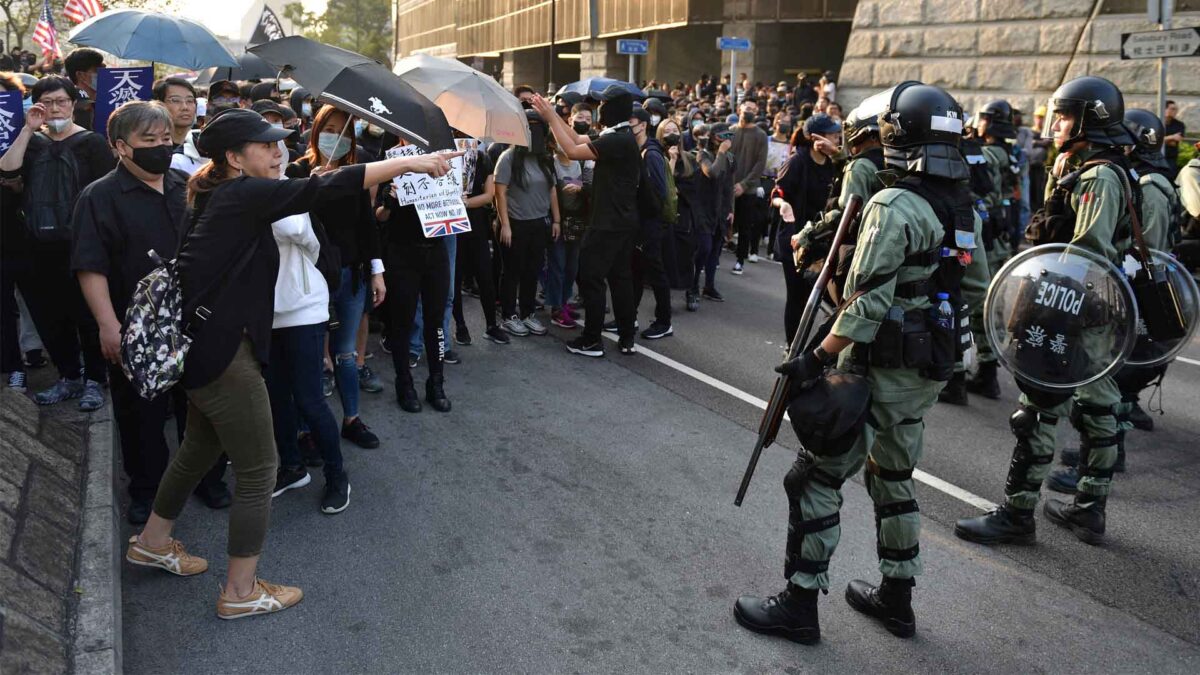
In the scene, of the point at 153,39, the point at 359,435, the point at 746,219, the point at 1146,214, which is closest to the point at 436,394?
the point at 359,435

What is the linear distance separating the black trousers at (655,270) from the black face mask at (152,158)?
4.60m

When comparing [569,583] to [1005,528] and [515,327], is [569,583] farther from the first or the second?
[515,327]

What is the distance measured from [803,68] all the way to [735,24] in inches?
106

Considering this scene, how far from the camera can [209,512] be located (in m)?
4.80

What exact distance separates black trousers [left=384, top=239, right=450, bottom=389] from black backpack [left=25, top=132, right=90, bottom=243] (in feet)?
5.76

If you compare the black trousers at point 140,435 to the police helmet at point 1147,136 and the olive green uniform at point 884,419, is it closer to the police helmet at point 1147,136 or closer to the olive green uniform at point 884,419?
the olive green uniform at point 884,419

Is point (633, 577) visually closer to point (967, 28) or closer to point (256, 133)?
point (256, 133)

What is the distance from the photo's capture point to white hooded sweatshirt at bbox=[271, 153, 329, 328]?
4500mm

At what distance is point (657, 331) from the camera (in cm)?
866

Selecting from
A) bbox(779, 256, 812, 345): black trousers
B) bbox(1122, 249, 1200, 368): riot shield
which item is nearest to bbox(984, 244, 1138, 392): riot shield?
bbox(1122, 249, 1200, 368): riot shield

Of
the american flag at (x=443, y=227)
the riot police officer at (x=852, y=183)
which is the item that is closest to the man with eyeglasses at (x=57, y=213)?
the american flag at (x=443, y=227)

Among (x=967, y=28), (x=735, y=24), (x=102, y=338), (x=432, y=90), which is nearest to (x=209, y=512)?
(x=102, y=338)

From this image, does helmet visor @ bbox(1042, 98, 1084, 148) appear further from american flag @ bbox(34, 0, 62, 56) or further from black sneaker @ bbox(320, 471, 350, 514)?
american flag @ bbox(34, 0, 62, 56)

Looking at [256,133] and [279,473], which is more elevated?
[256,133]
